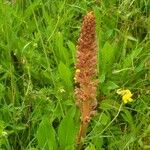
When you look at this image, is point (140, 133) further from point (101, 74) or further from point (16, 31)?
point (16, 31)

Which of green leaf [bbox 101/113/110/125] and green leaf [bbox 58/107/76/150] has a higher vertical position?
green leaf [bbox 58/107/76/150]

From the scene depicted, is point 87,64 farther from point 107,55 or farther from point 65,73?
point 107,55

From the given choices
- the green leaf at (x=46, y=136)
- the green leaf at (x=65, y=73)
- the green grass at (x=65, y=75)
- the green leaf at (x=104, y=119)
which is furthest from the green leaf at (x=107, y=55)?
the green leaf at (x=46, y=136)

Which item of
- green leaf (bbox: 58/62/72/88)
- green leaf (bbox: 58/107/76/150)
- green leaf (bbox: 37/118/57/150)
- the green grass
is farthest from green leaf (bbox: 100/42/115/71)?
green leaf (bbox: 37/118/57/150)

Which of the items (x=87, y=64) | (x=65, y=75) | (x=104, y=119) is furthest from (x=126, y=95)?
(x=87, y=64)

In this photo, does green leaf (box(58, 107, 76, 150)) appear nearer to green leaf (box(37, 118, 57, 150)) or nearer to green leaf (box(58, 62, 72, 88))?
green leaf (box(37, 118, 57, 150))

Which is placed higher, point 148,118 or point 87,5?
point 87,5

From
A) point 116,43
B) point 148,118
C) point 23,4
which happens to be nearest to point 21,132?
point 148,118
